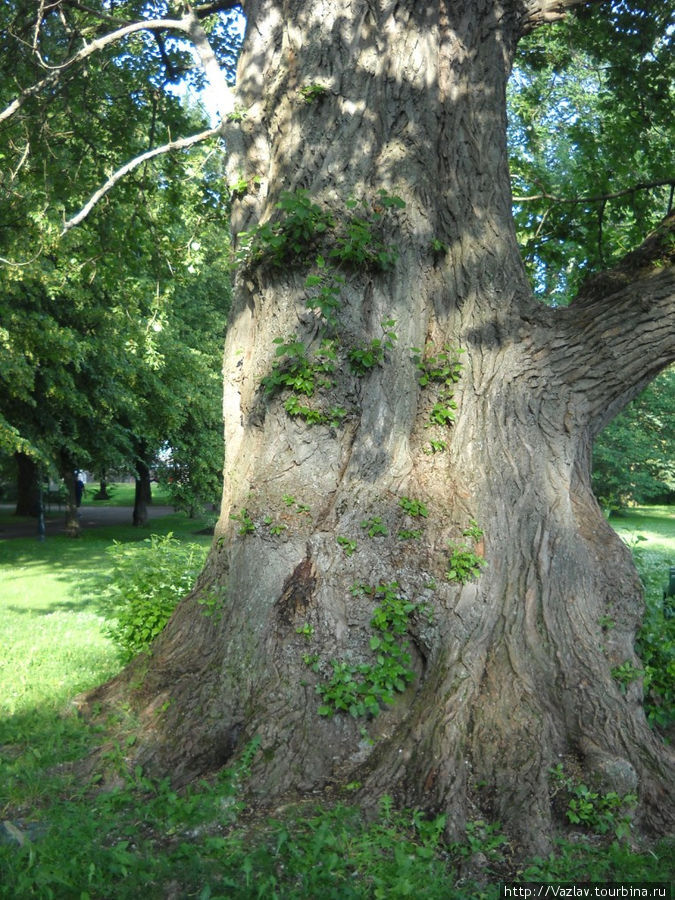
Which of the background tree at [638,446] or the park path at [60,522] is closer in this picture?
the park path at [60,522]

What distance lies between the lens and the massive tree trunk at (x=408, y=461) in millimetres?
4547

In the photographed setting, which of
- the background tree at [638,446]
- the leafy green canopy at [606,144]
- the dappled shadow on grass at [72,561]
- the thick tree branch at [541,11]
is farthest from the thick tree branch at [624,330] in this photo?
the background tree at [638,446]

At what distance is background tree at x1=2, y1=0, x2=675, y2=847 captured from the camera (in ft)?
14.9

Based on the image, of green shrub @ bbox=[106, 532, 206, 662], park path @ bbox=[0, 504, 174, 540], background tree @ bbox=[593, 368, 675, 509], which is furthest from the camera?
background tree @ bbox=[593, 368, 675, 509]

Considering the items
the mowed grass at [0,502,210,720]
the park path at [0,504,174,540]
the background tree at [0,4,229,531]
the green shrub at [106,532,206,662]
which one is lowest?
the mowed grass at [0,502,210,720]

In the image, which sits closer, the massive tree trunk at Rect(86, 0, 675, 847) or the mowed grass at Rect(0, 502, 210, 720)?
the massive tree trunk at Rect(86, 0, 675, 847)

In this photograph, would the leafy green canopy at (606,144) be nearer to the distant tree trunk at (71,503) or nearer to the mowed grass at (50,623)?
the mowed grass at (50,623)

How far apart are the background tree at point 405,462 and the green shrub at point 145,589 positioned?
2.01ft

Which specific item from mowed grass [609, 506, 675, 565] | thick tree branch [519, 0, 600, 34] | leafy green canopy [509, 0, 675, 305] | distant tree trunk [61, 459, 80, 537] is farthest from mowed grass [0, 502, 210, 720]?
mowed grass [609, 506, 675, 565]

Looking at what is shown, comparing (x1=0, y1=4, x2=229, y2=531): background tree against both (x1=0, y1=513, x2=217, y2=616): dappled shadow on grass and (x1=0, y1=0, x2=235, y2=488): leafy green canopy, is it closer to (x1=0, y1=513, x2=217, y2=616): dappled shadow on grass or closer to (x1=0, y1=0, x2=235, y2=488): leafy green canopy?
(x1=0, y1=0, x2=235, y2=488): leafy green canopy

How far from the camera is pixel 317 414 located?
5258 mm

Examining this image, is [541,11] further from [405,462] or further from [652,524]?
[652,524]

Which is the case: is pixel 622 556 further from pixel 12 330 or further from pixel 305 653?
pixel 12 330

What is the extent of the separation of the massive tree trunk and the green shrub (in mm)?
720
